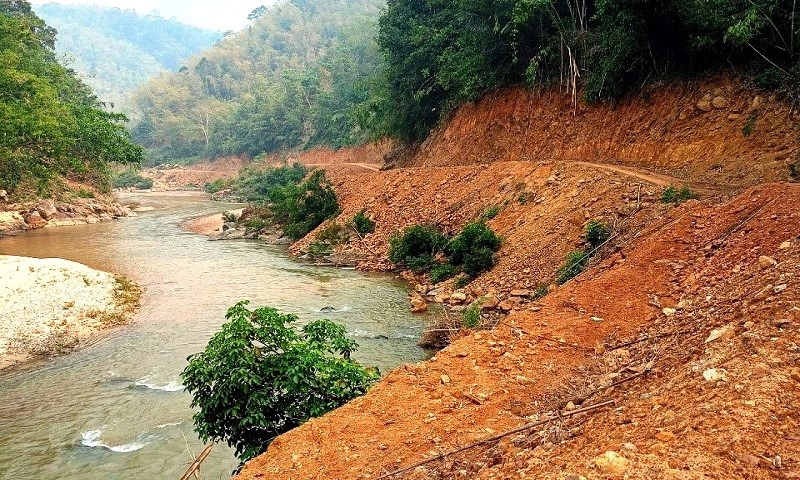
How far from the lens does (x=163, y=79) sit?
359 feet

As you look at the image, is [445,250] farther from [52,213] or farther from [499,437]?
[52,213]

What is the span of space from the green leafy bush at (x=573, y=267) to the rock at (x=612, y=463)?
867 centimetres

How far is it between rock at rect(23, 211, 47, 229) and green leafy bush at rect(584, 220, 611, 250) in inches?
1291

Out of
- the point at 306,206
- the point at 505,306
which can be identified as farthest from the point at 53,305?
the point at 306,206

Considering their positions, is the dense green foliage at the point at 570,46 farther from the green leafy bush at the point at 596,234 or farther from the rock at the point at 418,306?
the rock at the point at 418,306

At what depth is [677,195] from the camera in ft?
41.9

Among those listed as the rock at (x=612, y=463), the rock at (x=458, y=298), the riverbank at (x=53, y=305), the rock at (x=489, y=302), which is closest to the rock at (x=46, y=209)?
the riverbank at (x=53, y=305)

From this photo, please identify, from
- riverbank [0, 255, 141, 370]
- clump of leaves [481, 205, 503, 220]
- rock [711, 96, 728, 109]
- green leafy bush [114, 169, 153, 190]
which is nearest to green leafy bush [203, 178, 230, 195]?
green leafy bush [114, 169, 153, 190]

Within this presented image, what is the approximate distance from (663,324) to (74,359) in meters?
12.3

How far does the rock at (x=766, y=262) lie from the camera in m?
7.03

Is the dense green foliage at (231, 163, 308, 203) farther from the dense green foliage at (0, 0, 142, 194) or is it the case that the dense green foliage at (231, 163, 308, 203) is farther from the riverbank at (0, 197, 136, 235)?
the dense green foliage at (0, 0, 142, 194)

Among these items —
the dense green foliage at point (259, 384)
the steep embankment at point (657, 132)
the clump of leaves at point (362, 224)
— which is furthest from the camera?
the clump of leaves at point (362, 224)

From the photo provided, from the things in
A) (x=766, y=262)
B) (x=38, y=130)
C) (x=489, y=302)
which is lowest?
(x=489, y=302)

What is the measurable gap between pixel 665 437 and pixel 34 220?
124 feet
